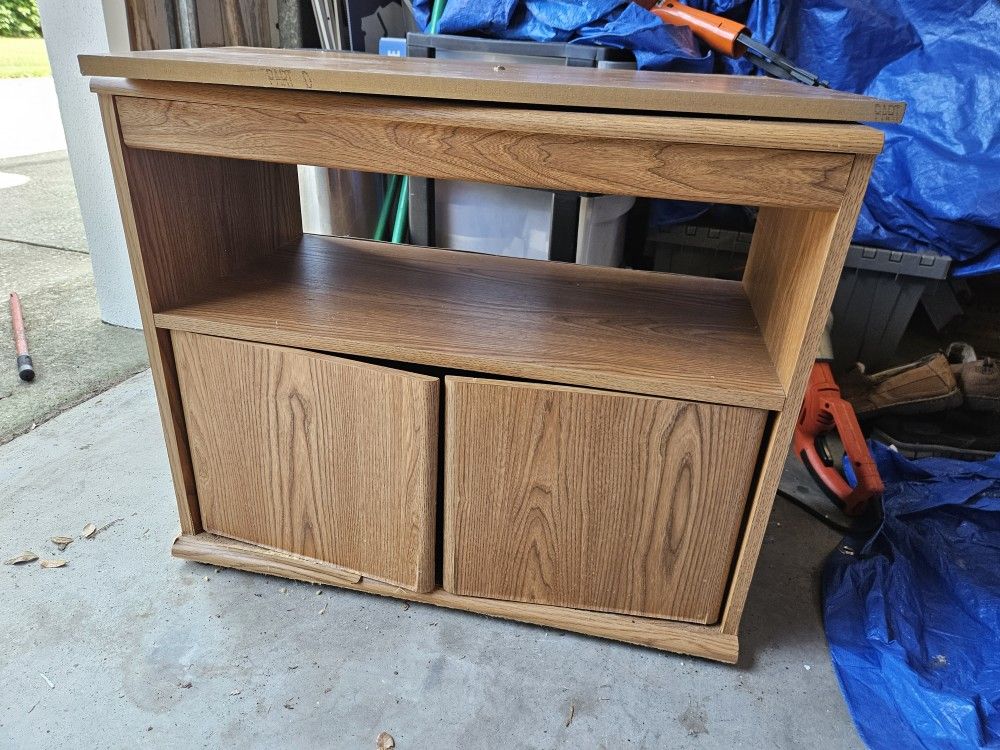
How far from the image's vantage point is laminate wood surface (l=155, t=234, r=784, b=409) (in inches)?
35.4

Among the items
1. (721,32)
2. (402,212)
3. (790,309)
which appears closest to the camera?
(790,309)

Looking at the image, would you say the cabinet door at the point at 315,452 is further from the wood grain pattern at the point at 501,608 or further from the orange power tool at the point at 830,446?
the orange power tool at the point at 830,446

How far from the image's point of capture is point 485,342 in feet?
3.10

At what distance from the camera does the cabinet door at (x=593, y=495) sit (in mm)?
904

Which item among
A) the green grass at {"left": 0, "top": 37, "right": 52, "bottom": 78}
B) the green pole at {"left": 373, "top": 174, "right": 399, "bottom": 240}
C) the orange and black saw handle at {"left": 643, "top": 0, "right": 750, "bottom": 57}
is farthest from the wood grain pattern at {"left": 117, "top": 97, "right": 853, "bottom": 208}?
the green grass at {"left": 0, "top": 37, "right": 52, "bottom": 78}

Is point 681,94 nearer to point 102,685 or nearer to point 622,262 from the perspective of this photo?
point 102,685

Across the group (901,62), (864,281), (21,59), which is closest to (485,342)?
(864,281)

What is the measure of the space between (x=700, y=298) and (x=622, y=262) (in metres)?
1.01

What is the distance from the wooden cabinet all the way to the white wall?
0.73 m

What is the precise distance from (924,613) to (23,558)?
147 cm

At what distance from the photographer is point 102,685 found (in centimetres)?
95

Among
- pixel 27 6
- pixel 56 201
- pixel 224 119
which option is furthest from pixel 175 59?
pixel 27 6

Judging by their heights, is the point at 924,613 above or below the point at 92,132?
below

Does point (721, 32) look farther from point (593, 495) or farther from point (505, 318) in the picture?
point (593, 495)
